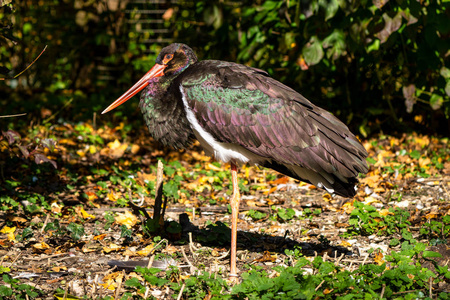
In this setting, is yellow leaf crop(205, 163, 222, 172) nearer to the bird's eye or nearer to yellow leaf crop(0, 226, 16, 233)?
the bird's eye

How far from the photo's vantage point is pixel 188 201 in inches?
188

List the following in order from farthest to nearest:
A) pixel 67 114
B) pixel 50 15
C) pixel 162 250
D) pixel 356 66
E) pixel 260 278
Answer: pixel 50 15 < pixel 67 114 < pixel 356 66 < pixel 162 250 < pixel 260 278

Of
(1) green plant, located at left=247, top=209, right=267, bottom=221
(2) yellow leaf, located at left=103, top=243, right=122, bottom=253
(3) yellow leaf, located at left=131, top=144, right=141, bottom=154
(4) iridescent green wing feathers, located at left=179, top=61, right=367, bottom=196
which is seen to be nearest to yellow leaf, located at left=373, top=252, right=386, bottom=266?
(4) iridescent green wing feathers, located at left=179, top=61, right=367, bottom=196

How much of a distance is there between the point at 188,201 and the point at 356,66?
2.81 metres

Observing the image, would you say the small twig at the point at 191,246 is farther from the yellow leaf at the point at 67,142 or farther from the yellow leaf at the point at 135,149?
the yellow leaf at the point at 67,142

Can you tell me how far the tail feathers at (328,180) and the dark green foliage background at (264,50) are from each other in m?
1.58

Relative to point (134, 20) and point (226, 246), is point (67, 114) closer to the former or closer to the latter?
point (134, 20)

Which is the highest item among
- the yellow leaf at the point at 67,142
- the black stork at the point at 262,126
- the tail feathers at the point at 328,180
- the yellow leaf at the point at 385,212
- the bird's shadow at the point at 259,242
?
the black stork at the point at 262,126

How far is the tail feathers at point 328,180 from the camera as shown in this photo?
3500mm

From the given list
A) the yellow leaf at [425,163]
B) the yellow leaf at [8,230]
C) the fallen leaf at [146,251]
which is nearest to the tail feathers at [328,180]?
the fallen leaf at [146,251]

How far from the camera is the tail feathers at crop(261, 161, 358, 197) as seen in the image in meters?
3.50

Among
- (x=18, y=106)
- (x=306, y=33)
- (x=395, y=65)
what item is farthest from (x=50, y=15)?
(x=395, y=65)

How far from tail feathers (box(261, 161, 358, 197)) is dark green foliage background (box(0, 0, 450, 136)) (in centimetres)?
158

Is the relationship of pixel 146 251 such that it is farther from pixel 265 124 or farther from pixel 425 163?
pixel 425 163
